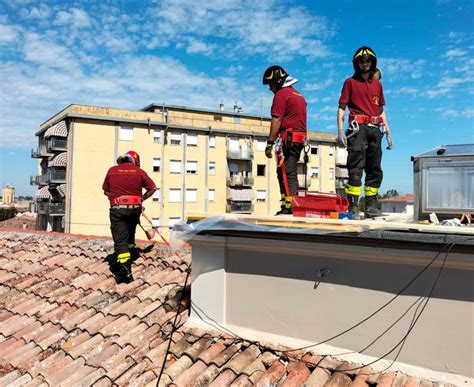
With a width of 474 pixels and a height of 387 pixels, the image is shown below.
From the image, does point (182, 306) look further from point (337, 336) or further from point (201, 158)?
point (201, 158)

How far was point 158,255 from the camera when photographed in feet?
21.9

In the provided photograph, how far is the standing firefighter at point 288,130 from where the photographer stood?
547 cm

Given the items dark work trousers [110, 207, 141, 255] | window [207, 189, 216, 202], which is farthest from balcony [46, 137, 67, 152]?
dark work trousers [110, 207, 141, 255]

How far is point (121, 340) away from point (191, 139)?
45866mm

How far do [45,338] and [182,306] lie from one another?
1554 mm

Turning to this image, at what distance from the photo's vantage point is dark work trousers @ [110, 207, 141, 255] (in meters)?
5.92

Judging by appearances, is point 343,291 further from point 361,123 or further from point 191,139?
point 191,139

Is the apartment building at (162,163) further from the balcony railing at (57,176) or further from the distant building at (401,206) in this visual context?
the distant building at (401,206)

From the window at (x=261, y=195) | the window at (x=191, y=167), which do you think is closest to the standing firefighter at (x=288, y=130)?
the window at (x=191, y=167)

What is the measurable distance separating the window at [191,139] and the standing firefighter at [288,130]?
4400cm

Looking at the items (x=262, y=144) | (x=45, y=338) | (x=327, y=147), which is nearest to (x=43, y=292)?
(x=45, y=338)

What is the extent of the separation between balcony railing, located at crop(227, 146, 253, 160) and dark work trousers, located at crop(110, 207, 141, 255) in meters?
44.9

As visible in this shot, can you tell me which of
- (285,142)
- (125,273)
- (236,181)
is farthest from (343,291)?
(236,181)

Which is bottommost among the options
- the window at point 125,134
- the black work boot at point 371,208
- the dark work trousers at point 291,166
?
the black work boot at point 371,208
